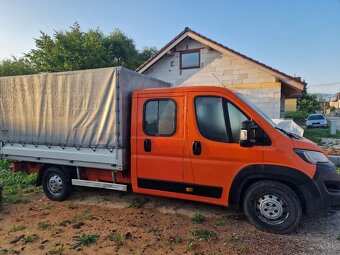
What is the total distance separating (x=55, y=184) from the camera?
5.64m

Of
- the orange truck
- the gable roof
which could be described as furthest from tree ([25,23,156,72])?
the orange truck

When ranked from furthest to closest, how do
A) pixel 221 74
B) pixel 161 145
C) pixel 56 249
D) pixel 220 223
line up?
pixel 221 74, pixel 161 145, pixel 220 223, pixel 56 249

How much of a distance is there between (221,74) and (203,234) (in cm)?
923

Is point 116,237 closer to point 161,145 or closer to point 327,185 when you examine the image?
point 161,145

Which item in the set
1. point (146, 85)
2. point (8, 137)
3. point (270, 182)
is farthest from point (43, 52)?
point (270, 182)

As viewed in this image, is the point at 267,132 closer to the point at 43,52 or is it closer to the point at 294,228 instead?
the point at 294,228

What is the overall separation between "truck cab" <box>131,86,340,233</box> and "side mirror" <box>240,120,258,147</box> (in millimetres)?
15

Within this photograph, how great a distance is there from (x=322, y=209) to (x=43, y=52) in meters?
23.5

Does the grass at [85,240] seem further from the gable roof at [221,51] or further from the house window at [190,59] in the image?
the house window at [190,59]

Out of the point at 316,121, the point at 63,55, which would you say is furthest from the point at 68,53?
the point at 316,121

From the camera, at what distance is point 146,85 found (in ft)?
18.1

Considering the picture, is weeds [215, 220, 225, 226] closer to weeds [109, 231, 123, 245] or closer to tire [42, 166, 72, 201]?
weeds [109, 231, 123, 245]

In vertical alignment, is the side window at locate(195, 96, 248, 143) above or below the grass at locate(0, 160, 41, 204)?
above

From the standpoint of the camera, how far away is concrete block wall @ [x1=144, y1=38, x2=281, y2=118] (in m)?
11.2
